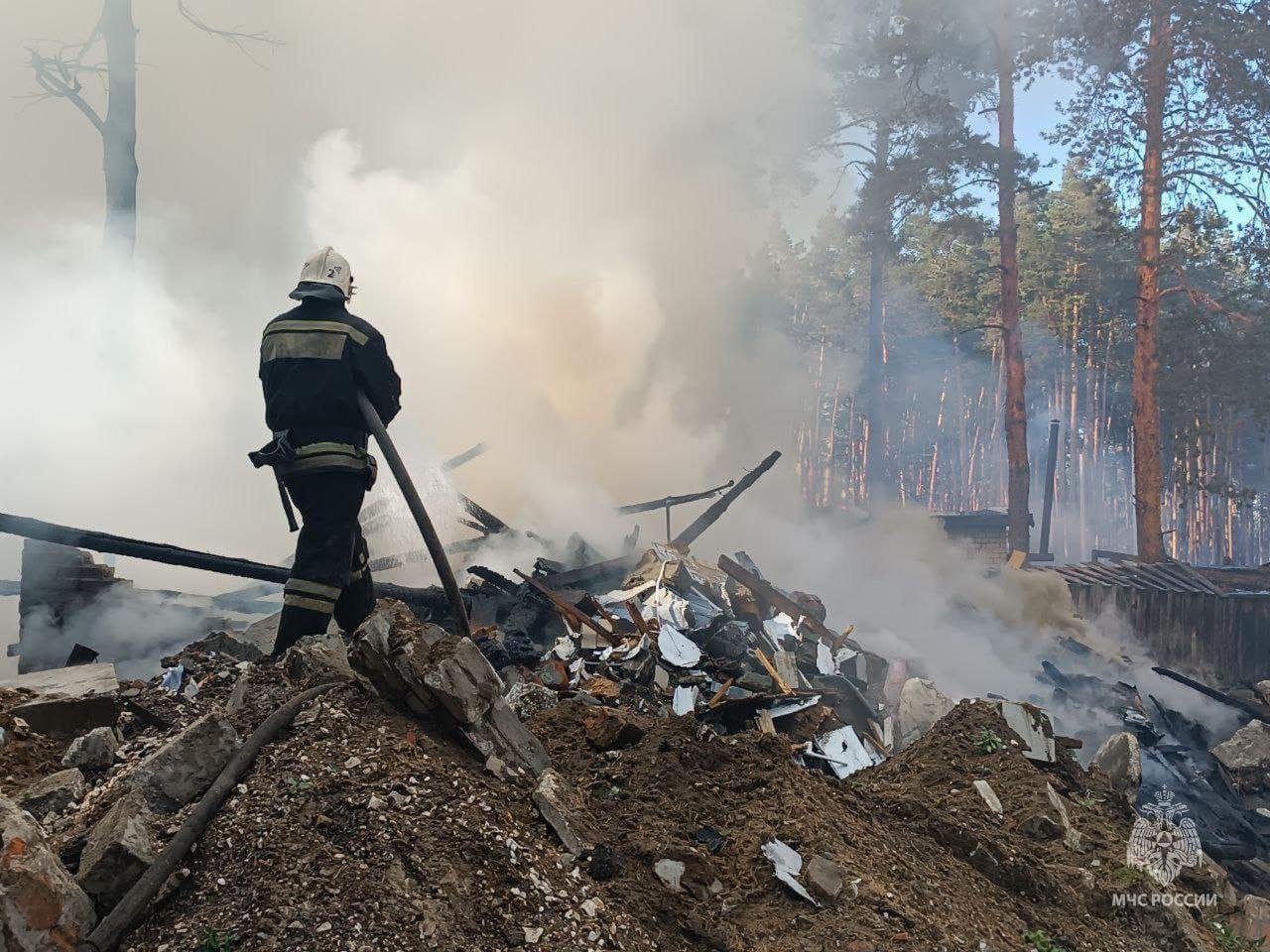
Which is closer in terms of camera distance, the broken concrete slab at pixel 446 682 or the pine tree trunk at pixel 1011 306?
the broken concrete slab at pixel 446 682

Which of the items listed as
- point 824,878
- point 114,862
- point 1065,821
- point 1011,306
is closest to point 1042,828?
point 1065,821

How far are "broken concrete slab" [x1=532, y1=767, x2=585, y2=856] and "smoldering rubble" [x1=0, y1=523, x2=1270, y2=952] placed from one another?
0.01m

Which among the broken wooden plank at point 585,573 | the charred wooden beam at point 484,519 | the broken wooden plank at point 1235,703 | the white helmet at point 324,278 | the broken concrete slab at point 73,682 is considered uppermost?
the white helmet at point 324,278

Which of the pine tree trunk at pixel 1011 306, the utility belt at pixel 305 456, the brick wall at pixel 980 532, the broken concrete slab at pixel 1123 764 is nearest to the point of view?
the utility belt at pixel 305 456

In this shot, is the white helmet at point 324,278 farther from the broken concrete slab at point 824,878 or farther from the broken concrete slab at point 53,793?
the broken concrete slab at point 824,878

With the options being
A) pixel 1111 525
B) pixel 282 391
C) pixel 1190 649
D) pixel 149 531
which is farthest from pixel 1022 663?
pixel 1111 525

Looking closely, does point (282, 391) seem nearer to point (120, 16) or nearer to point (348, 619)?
point (348, 619)

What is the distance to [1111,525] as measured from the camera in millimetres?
38312

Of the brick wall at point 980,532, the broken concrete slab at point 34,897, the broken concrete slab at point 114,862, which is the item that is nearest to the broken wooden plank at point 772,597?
the broken concrete slab at point 114,862

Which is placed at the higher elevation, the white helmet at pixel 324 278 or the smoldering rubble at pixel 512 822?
the white helmet at pixel 324 278

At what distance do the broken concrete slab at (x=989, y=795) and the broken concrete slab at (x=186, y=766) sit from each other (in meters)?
3.22

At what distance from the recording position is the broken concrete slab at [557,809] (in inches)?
114

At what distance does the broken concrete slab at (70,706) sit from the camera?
353 cm

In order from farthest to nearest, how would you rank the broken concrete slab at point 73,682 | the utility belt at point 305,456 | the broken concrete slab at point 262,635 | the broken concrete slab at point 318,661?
the broken concrete slab at point 262,635 → the utility belt at point 305,456 → the broken concrete slab at point 73,682 → the broken concrete slab at point 318,661
